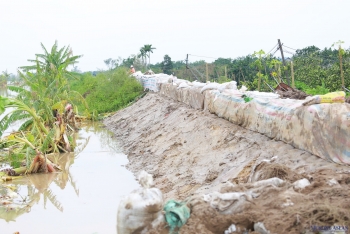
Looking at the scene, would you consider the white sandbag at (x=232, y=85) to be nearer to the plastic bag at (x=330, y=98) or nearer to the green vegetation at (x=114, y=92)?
the plastic bag at (x=330, y=98)

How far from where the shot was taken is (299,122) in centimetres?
648

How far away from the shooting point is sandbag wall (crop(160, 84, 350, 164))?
545cm

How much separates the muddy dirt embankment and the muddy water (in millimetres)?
704

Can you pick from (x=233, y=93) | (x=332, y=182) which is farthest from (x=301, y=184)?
(x=233, y=93)

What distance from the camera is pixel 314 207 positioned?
327 cm

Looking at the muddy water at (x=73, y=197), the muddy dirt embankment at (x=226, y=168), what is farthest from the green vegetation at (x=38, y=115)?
the muddy dirt embankment at (x=226, y=168)

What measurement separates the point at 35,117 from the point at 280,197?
894 centimetres

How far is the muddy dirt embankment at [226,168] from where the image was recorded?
11.1ft

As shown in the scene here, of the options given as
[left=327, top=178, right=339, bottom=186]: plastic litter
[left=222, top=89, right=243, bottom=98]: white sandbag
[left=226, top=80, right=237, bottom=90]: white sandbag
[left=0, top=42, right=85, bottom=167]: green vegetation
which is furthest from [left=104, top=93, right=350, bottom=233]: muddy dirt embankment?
[left=0, top=42, right=85, bottom=167]: green vegetation

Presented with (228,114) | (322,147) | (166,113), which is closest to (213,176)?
(322,147)

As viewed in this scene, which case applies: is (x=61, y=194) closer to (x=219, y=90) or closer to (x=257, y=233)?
(x=219, y=90)

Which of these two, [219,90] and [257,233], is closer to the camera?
[257,233]

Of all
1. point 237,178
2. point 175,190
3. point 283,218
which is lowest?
point 175,190

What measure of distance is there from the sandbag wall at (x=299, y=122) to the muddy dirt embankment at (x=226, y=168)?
0.45ft
